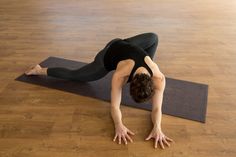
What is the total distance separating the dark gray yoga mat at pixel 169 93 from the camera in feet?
8.17

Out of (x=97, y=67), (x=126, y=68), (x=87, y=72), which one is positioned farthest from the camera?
(x=87, y=72)

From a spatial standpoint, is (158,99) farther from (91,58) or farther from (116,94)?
(91,58)

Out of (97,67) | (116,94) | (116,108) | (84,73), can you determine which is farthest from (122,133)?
(84,73)

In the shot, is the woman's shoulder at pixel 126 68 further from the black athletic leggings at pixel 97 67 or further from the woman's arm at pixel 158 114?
the black athletic leggings at pixel 97 67

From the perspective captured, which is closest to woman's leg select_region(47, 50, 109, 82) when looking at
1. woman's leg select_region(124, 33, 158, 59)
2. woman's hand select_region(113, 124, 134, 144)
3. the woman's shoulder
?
woman's leg select_region(124, 33, 158, 59)

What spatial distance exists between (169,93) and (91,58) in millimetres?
1212

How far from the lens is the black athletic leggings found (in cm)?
258

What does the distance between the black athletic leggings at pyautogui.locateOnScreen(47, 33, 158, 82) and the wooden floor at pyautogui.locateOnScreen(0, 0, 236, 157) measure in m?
0.21

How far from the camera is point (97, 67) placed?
8.51ft

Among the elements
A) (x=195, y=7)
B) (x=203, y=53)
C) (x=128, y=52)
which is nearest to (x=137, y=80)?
(x=128, y=52)

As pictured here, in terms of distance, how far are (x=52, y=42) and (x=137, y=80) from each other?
7.97ft

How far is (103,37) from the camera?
4199mm

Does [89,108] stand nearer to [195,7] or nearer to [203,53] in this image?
[203,53]

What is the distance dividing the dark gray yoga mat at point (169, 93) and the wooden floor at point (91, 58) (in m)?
0.08
